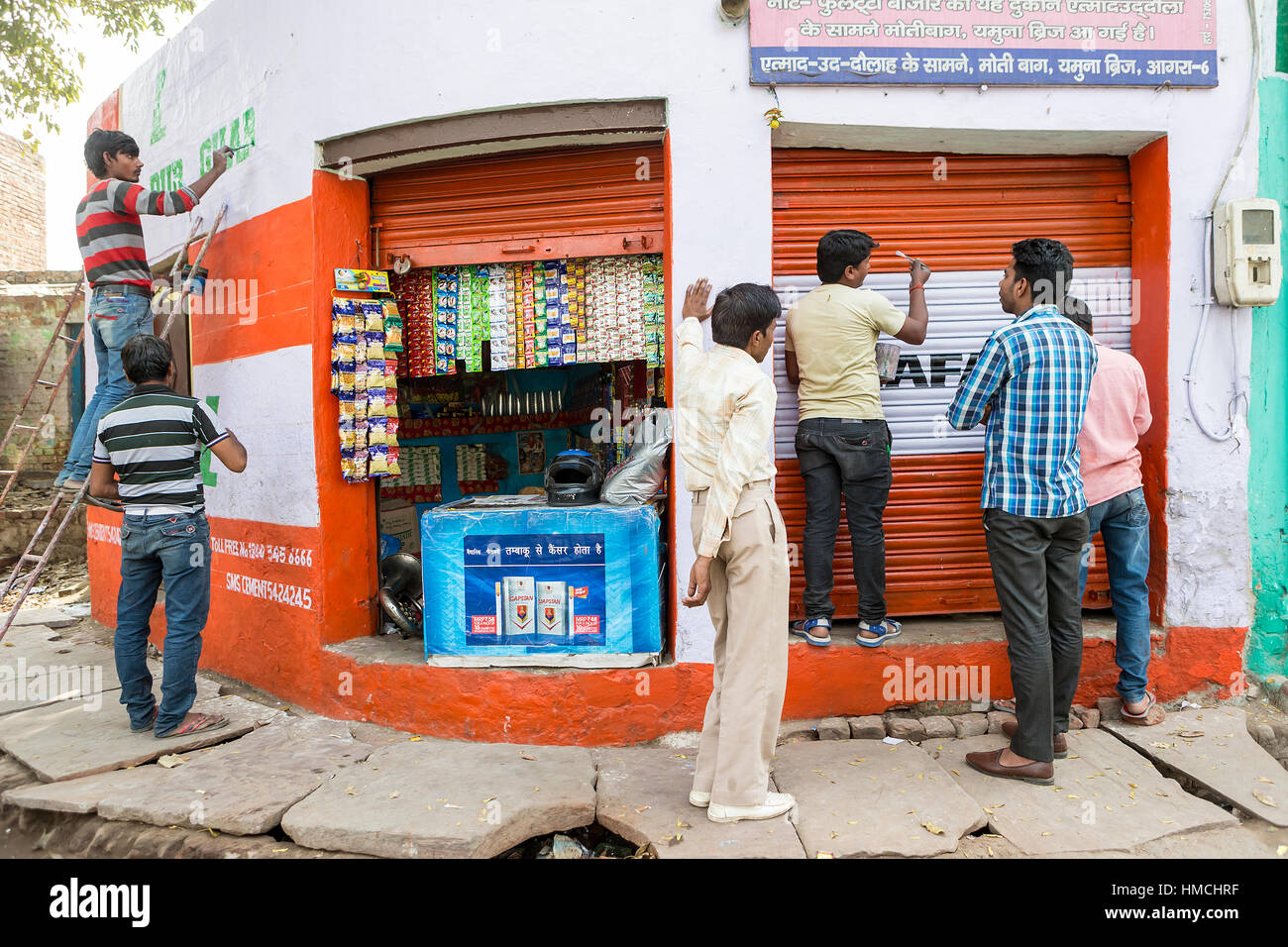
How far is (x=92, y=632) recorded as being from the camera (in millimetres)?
6438

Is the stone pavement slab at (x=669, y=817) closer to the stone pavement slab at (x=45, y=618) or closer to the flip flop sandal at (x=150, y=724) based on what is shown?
the flip flop sandal at (x=150, y=724)

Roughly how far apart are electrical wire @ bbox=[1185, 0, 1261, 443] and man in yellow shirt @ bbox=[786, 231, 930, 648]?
4.59 ft

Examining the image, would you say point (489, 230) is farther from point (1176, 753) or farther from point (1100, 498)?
point (1176, 753)

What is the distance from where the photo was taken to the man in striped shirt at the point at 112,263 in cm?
481

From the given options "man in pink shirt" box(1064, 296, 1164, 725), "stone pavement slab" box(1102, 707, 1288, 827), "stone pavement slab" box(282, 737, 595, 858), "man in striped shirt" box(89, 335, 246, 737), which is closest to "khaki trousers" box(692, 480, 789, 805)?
"stone pavement slab" box(282, 737, 595, 858)

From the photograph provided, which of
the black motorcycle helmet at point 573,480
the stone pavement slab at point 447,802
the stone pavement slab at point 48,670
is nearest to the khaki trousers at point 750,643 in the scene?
the stone pavement slab at point 447,802

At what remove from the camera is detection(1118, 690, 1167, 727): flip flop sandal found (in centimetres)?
379

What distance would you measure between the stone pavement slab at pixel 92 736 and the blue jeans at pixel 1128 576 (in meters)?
4.42

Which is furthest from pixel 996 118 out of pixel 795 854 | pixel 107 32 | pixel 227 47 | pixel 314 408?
pixel 107 32

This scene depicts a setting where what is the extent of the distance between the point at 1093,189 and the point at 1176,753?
115 inches

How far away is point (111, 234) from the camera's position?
16.0 feet

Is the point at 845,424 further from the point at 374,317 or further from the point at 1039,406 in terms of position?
the point at 374,317

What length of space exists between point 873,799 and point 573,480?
2.09m

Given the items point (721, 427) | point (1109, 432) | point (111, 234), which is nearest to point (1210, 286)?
point (1109, 432)
